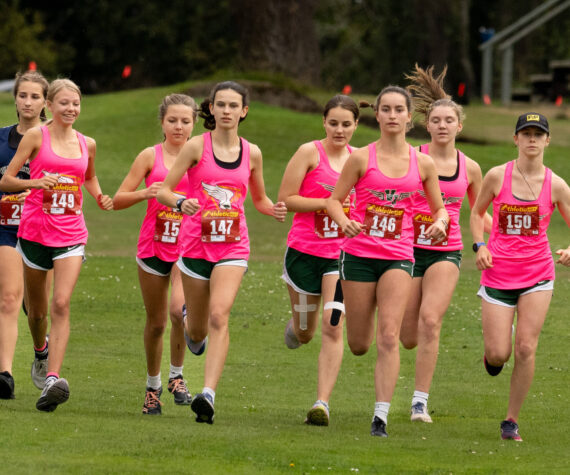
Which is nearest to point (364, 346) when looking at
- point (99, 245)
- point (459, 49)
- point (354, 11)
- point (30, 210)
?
point (30, 210)

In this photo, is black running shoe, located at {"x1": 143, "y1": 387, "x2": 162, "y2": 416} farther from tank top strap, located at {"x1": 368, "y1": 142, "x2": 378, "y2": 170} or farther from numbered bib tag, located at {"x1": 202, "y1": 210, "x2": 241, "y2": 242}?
tank top strap, located at {"x1": 368, "y1": 142, "x2": 378, "y2": 170}

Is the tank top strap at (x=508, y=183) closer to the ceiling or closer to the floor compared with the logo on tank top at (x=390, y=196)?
closer to the ceiling

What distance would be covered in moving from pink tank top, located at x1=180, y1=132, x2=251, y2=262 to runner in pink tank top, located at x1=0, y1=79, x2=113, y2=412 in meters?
0.89

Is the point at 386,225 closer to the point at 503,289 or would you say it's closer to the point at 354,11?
the point at 503,289

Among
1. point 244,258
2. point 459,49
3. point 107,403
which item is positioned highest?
point 459,49

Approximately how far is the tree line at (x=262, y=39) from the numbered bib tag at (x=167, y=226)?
87.0 ft

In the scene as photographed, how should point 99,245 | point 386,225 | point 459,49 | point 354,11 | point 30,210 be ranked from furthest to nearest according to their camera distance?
point 354,11
point 459,49
point 99,245
point 30,210
point 386,225

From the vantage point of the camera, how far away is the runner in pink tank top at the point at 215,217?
8148mm

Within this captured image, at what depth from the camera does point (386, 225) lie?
26.5ft

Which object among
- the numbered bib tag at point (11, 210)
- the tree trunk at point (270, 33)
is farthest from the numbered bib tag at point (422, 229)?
the tree trunk at point (270, 33)

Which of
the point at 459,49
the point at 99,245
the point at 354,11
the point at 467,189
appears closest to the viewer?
the point at 467,189

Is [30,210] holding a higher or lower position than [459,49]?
lower

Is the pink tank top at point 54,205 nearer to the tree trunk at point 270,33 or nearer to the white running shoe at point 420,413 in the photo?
the white running shoe at point 420,413

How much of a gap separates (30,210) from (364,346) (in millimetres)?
2436
